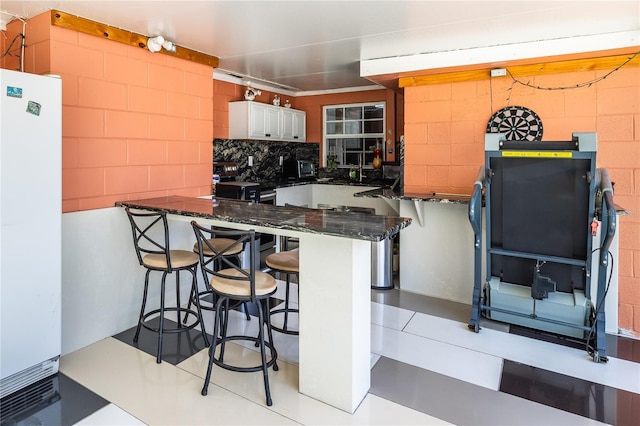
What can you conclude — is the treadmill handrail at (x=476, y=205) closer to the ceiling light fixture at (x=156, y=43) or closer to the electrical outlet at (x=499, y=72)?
the electrical outlet at (x=499, y=72)

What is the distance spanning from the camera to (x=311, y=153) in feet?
22.6

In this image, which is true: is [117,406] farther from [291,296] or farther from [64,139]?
[291,296]

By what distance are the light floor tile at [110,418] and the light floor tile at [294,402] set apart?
1.38 feet

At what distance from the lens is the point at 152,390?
2.37m

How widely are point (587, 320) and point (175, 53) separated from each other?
3.93 m

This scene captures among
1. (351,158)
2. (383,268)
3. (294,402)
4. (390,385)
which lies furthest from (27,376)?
(351,158)

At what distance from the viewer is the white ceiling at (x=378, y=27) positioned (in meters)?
2.64

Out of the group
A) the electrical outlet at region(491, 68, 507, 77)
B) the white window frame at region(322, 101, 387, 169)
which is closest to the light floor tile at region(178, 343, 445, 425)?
the electrical outlet at region(491, 68, 507, 77)

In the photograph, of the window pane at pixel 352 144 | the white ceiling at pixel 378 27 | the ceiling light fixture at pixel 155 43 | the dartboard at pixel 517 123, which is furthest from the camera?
the window pane at pixel 352 144

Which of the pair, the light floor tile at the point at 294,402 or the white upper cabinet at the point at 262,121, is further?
the white upper cabinet at the point at 262,121

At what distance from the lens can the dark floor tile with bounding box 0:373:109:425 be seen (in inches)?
83.1

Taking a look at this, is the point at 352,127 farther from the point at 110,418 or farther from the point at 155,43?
the point at 110,418

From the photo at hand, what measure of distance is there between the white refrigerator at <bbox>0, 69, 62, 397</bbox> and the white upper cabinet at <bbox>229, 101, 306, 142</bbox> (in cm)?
312

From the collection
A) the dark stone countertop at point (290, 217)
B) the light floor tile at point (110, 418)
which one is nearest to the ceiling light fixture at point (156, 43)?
the dark stone countertop at point (290, 217)
